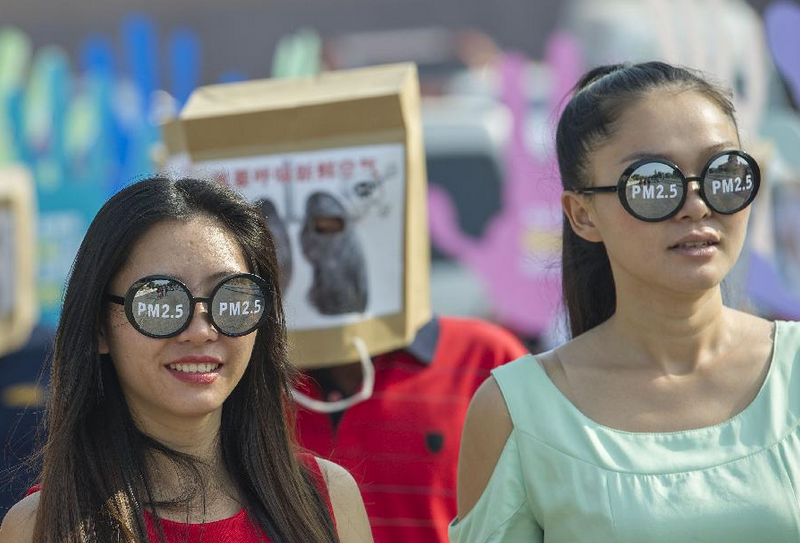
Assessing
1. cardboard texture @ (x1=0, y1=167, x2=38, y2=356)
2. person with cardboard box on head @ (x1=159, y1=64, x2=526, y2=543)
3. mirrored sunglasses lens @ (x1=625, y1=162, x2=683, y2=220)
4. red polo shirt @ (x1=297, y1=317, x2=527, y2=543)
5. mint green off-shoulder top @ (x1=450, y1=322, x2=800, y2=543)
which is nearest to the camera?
mint green off-shoulder top @ (x1=450, y1=322, x2=800, y2=543)

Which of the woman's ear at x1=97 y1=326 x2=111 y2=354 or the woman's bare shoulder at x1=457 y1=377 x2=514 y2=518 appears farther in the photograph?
the woman's bare shoulder at x1=457 y1=377 x2=514 y2=518

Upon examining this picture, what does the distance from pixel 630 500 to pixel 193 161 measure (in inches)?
60.3

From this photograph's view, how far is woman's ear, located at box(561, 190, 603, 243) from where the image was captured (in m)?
2.30

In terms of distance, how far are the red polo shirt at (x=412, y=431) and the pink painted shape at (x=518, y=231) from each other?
4.15 meters

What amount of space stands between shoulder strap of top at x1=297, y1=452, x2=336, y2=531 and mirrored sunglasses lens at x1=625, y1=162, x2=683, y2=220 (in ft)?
2.22

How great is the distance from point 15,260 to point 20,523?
7.84ft

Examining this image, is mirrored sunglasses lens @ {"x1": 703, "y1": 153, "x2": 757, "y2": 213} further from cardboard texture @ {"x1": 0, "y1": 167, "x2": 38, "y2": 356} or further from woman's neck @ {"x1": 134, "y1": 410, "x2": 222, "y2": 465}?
cardboard texture @ {"x1": 0, "y1": 167, "x2": 38, "y2": 356}

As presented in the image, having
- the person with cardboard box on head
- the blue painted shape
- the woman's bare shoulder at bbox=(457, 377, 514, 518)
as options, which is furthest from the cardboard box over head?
the blue painted shape

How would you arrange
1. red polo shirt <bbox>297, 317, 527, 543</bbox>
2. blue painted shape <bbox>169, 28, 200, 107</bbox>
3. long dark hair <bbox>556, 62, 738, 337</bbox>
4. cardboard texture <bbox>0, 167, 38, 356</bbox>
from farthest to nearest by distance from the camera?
blue painted shape <bbox>169, 28, 200, 107</bbox>, cardboard texture <bbox>0, 167, 38, 356</bbox>, red polo shirt <bbox>297, 317, 527, 543</bbox>, long dark hair <bbox>556, 62, 738, 337</bbox>

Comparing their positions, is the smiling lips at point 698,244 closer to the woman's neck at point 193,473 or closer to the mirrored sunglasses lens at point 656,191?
the mirrored sunglasses lens at point 656,191

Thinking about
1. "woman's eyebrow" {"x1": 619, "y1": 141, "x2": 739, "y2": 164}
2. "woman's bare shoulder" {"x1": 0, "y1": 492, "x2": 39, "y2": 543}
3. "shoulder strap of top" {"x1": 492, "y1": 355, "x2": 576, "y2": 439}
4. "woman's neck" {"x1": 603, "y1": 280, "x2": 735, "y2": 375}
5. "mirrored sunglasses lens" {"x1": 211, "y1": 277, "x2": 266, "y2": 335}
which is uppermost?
"woman's eyebrow" {"x1": 619, "y1": 141, "x2": 739, "y2": 164}

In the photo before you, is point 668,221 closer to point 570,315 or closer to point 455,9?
point 570,315

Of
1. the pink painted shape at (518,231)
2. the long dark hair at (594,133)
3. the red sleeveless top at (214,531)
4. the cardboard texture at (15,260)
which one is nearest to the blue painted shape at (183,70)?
the pink painted shape at (518,231)

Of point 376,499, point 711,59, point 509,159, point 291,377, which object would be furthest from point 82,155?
point 291,377
